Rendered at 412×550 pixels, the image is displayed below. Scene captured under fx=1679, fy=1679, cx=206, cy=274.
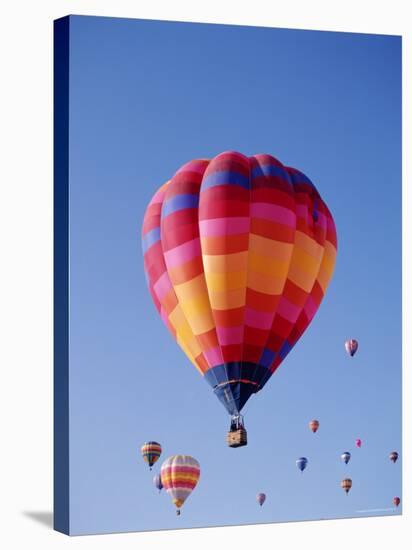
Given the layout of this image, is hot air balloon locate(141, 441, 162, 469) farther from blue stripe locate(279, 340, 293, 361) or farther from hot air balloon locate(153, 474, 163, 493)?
blue stripe locate(279, 340, 293, 361)

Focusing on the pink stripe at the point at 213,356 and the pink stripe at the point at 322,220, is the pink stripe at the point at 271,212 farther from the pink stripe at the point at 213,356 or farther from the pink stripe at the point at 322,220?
the pink stripe at the point at 213,356

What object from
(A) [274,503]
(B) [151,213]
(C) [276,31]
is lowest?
(A) [274,503]

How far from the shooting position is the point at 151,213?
609 inches

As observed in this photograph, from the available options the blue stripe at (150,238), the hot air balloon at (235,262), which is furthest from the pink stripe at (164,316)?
the blue stripe at (150,238)

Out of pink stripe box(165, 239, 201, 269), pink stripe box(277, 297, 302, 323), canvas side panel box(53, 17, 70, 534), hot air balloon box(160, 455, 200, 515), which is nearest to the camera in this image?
canvas side panel box(53, 17, 70, 534)

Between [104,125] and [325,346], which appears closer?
[104,125]

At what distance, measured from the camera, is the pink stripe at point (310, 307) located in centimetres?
1608

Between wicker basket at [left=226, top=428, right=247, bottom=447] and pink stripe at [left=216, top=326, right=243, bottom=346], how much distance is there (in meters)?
0.87

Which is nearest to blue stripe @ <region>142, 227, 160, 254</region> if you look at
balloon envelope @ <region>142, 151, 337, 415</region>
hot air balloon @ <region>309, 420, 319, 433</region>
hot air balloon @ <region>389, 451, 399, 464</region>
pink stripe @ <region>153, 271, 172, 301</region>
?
balloon envelope @ <region>142, 151, 337, 415</region>

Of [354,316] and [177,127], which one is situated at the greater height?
[177,127]

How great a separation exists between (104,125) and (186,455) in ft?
10.1

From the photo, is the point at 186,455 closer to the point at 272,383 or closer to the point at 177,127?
the point at 272,383

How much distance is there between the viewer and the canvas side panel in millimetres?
14711

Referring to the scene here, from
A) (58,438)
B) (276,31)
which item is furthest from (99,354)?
(276,31)
